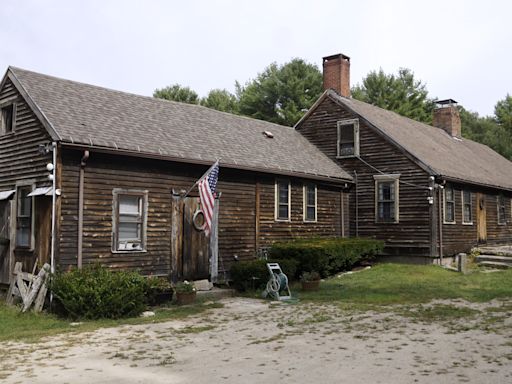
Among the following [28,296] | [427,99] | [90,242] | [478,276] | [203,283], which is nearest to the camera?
[28,296]

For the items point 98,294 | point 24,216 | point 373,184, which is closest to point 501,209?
point 373,184

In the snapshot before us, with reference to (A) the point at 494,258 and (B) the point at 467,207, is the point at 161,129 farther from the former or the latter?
(B) the point at 467,207

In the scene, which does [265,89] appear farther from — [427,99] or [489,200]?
[489,200]

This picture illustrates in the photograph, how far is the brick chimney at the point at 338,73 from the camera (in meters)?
26.4

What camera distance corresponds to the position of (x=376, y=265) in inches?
869

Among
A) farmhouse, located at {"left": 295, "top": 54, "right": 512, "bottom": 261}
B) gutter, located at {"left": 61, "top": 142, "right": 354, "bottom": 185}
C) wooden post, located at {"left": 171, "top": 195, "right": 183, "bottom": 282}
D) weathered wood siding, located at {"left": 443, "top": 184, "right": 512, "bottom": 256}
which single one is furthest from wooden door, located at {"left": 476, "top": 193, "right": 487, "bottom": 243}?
wooden post, located at {"left": 171, "top": 195, "right": 183, "bottom": 282}

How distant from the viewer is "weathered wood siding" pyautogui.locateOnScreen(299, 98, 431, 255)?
22219 mm

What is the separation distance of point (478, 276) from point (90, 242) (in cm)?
1284

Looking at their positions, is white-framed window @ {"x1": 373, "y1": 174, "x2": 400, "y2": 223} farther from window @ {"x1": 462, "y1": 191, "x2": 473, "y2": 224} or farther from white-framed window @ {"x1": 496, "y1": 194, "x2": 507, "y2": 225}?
white-framed window @ {"x1": 496, "y1": 194, "x2": 507, "y2": 225}

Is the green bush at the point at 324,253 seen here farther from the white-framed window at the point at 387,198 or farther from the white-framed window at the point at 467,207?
the white-framed window at the point at 467,207

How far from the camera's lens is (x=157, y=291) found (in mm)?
13695

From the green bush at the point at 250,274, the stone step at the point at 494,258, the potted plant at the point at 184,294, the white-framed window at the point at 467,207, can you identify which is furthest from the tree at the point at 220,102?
the potted plant at the point at 184,294

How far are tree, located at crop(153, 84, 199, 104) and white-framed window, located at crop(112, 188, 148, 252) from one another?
40.6m

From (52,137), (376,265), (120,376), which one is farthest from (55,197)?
(376,265)
